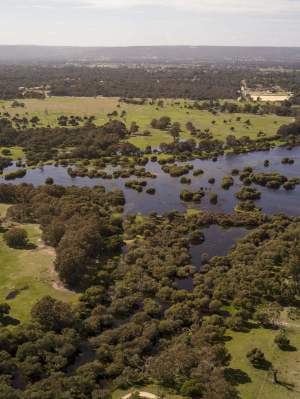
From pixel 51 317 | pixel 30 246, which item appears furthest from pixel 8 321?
pixel 30 246

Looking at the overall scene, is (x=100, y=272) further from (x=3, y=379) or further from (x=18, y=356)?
(x=3, y=379)

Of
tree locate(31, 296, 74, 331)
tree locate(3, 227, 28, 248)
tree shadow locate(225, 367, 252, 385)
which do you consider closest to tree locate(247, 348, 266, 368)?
tree shadow locate(225, 367, 252, 385)

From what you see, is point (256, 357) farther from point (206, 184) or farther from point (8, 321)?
point (206, 184)

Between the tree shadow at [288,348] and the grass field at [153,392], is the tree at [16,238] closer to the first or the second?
the grass field at [153,392]

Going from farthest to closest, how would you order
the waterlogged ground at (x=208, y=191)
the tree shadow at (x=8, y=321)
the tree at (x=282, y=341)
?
the waterlogged ground at (x=208, y=191) < the tree shadow at (x=8, y=321) < the tree at (x=282, y=341)

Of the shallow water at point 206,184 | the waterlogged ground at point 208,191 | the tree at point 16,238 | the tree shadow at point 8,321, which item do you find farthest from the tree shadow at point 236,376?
the shallow water at point 206,184

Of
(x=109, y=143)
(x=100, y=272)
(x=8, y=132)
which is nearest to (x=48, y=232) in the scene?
(x=100, y=272)
